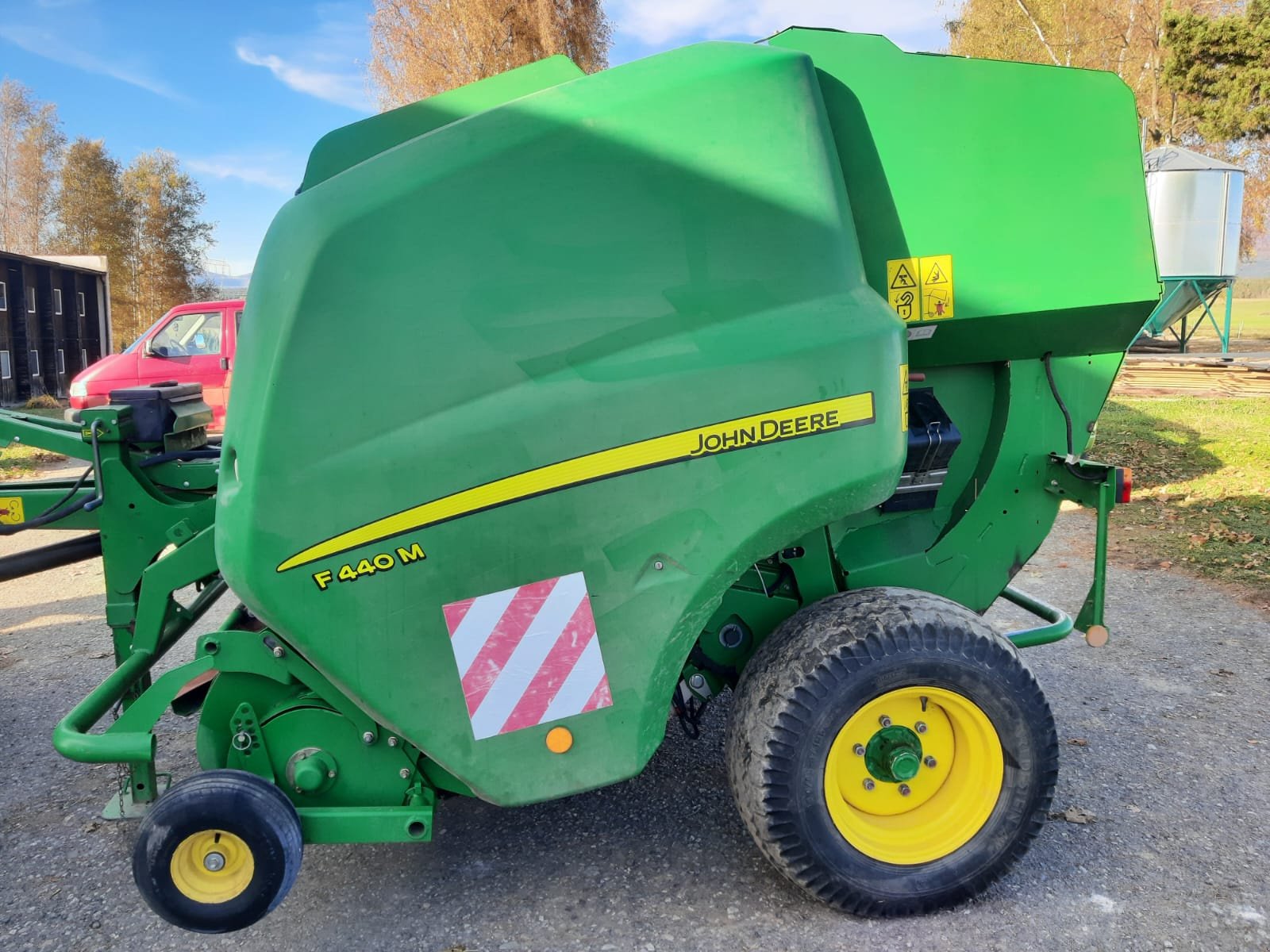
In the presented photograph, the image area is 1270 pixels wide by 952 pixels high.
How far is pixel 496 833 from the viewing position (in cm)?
304

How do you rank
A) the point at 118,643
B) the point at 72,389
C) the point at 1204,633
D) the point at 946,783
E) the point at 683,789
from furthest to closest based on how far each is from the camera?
the point at 72,389, the point at 1204,633, the point at 118,643, the point at 683,789, the point at 946,783

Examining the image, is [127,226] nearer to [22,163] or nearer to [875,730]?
[22,163]

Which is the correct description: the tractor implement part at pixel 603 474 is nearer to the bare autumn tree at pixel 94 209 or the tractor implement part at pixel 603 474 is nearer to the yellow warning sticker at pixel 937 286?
the yellow warning sticker at pixel 937 286

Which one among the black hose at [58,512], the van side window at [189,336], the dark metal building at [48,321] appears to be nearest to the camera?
the black hose at [58,512]

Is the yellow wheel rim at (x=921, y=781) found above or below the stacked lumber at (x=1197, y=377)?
below

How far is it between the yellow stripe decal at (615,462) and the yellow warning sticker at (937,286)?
1.98ft

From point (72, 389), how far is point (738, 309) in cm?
1244

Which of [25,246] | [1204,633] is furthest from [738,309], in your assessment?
[25,246]

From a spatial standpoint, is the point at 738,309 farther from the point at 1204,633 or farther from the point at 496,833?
the point at 1204,633

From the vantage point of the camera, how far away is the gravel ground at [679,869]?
2.51 metres

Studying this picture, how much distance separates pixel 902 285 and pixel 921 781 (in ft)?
4.72

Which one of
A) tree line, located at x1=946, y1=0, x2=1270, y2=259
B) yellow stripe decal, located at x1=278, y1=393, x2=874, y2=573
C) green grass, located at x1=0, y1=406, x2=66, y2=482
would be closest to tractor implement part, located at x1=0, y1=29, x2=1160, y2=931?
yellow stripe decal, located at x1=278, y1=393, x2=874, y2=573

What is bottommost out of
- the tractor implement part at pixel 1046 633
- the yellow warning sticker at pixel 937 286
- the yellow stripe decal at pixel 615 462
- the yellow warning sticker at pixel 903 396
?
the tractor implement part at pixel 1046 633

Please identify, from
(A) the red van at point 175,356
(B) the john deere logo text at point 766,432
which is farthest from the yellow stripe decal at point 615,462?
(A) the red van at point 175,356
